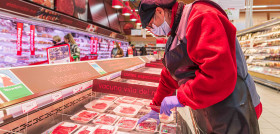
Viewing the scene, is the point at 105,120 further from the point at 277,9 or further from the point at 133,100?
the point at 277,9

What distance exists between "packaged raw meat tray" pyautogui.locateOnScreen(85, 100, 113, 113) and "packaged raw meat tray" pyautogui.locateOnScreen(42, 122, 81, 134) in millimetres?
324

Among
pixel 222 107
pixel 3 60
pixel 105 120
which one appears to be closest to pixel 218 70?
pixel 222 107

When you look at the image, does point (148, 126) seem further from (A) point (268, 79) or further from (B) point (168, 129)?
(A) point (268, 79)

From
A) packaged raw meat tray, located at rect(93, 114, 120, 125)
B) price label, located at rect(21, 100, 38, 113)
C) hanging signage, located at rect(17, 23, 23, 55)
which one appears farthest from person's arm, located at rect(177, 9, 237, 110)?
hanging signage, located at rect(17, 23, 23, 55)

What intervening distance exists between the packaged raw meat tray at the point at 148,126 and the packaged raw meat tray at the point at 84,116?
0.47 m

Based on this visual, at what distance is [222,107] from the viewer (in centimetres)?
96

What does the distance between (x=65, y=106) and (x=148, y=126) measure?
2.69 feet

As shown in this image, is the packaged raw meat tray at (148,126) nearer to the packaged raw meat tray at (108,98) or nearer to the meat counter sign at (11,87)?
the packaged raw meat tray at (108,98)

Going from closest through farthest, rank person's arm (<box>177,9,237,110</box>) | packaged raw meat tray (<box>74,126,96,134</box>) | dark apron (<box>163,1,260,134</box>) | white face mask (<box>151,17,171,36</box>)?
1. person's arm (<box>177,9,237,110</box>)
2. dark apron (<box>163,1,260,134</box>)
3. white face mask (<box>151,17,171,36</box>)
4. packaged raw meat tray (<box>74,126,96,134</box>)

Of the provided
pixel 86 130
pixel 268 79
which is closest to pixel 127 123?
pixel 86 130

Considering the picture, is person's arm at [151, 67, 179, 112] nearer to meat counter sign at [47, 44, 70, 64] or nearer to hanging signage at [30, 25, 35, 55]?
meat counter sign at [47, 44, 70, 64]

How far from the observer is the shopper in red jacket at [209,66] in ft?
2.70

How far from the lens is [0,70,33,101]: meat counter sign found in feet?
3.26

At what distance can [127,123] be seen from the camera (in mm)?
1534
